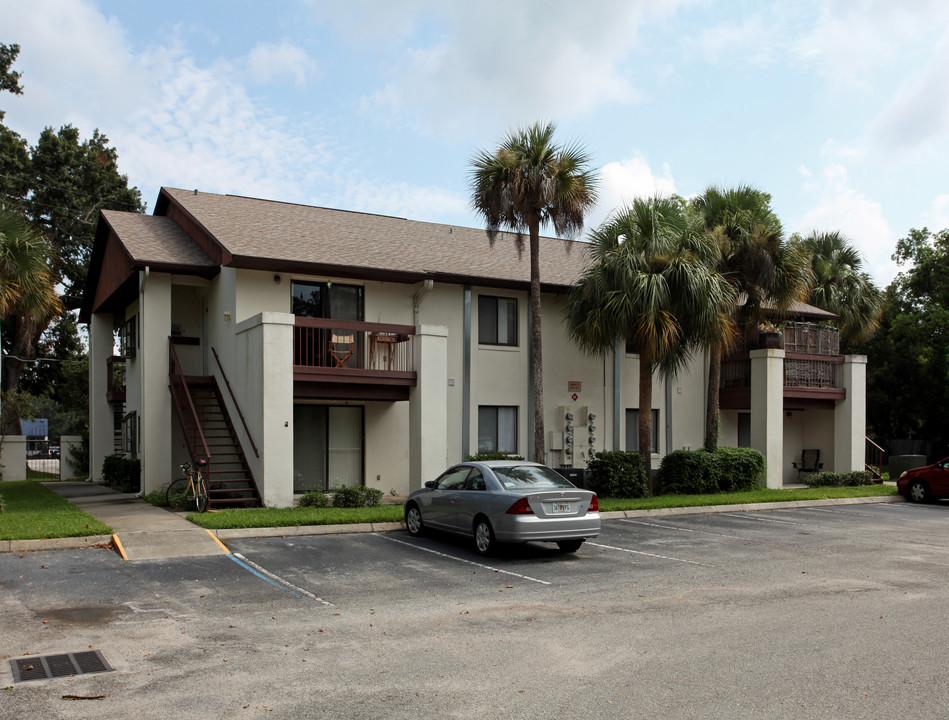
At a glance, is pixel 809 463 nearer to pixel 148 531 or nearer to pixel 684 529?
pixel 684 529

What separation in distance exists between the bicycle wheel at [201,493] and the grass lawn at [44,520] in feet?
6.62

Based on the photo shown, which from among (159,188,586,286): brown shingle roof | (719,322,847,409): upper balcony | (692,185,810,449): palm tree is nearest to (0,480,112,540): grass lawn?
(159,188,586,286): brown shingle roof

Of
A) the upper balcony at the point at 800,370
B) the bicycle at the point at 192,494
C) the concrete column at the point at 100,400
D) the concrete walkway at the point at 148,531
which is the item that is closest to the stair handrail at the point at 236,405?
the bicycle at the point at 192,494

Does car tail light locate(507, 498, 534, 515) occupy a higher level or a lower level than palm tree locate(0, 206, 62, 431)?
lower

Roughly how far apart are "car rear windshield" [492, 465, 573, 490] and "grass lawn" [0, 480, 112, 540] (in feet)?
20.7

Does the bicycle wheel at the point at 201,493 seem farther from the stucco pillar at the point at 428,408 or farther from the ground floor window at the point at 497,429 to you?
the ground floor window at the point at 497,429

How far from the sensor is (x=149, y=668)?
660 cm

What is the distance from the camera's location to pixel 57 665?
21.8ft

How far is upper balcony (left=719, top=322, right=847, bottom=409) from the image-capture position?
25391 mm

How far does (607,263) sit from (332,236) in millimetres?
7399

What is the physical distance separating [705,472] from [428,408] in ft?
25.9

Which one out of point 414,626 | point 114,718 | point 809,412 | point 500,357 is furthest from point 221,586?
point 809,412

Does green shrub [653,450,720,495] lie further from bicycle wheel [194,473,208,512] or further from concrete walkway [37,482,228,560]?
concrete walkway [37,482,228,560]

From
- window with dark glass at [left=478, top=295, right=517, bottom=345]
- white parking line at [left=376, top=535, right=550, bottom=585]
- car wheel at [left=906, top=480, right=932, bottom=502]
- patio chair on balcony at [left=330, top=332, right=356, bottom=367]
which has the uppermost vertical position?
window with dark glass at [left=478, top=295, right=517, bottom=345]
